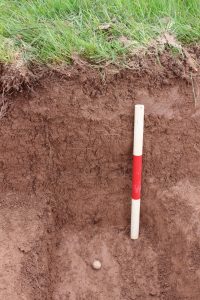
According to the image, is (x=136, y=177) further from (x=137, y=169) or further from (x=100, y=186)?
(x=100, y=186)

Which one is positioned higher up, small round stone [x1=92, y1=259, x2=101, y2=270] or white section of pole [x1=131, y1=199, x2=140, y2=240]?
white section of pole [x1=131, y1=199, x2=140, y2=240]

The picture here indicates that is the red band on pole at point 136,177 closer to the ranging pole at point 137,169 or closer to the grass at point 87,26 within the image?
the ranging pole at point 137,169

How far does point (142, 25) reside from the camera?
2.75 meters

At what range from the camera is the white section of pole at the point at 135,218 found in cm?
267

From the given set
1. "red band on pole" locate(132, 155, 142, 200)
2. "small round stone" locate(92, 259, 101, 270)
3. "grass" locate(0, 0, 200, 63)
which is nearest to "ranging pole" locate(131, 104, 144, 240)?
"red band on pole" locate(132, 155, 142, 200)

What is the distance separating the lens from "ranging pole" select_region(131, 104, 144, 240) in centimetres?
256

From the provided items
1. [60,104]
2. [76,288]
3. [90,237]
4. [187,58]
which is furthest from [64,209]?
[187,58]

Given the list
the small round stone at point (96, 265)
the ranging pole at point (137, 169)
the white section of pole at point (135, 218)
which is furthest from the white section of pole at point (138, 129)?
the small round stone at point (96, 265)

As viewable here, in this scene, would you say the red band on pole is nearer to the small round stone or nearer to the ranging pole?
the ranging pole

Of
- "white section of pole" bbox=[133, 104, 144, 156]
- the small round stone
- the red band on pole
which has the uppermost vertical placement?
"white section of pole" bbox=[133, 104, 144, 156]

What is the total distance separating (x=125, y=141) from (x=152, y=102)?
29cm

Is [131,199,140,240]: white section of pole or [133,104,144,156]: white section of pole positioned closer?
[133,104,144,156]: white section of pole

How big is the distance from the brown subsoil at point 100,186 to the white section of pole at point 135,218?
6 cm

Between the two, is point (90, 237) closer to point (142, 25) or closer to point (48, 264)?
point (48, 264)
